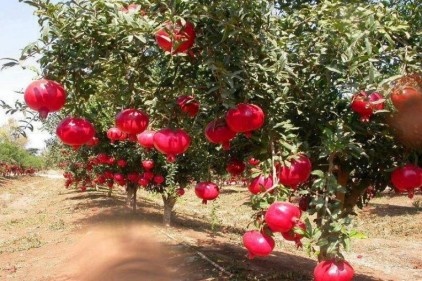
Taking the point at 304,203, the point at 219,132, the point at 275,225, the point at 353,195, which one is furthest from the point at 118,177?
the point at 275,225

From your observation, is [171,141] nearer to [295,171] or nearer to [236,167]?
[295,171]

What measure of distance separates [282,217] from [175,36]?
47.7 inches

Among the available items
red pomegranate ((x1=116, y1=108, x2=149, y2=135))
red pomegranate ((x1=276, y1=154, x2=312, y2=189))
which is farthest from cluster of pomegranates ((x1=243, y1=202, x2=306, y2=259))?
red pomegranate ((x1=116, y1=108, x2=149, y2=135))

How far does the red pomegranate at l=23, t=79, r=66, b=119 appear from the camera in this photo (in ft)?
7.56

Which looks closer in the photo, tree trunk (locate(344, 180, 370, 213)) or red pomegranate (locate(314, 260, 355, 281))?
red pomegranate (locate(314, 260, 355, 281))

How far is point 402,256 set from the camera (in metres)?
12.4

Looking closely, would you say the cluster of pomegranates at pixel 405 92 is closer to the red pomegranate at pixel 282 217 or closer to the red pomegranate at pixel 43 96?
the red pomegranate at pixel 282 217

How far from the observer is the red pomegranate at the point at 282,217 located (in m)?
2.40

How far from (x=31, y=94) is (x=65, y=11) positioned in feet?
2.10

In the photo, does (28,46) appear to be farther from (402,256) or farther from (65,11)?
(402,256)

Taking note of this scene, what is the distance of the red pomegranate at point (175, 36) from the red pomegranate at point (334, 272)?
151 cm

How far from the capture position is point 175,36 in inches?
99.6

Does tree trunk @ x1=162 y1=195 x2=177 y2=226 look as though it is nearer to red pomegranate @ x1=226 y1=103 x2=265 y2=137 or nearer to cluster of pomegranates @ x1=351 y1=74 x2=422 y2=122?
red pomegranate @ x1=226 y1=103 x2=265 y2=137

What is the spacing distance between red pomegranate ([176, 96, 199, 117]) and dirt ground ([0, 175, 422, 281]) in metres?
4.04
